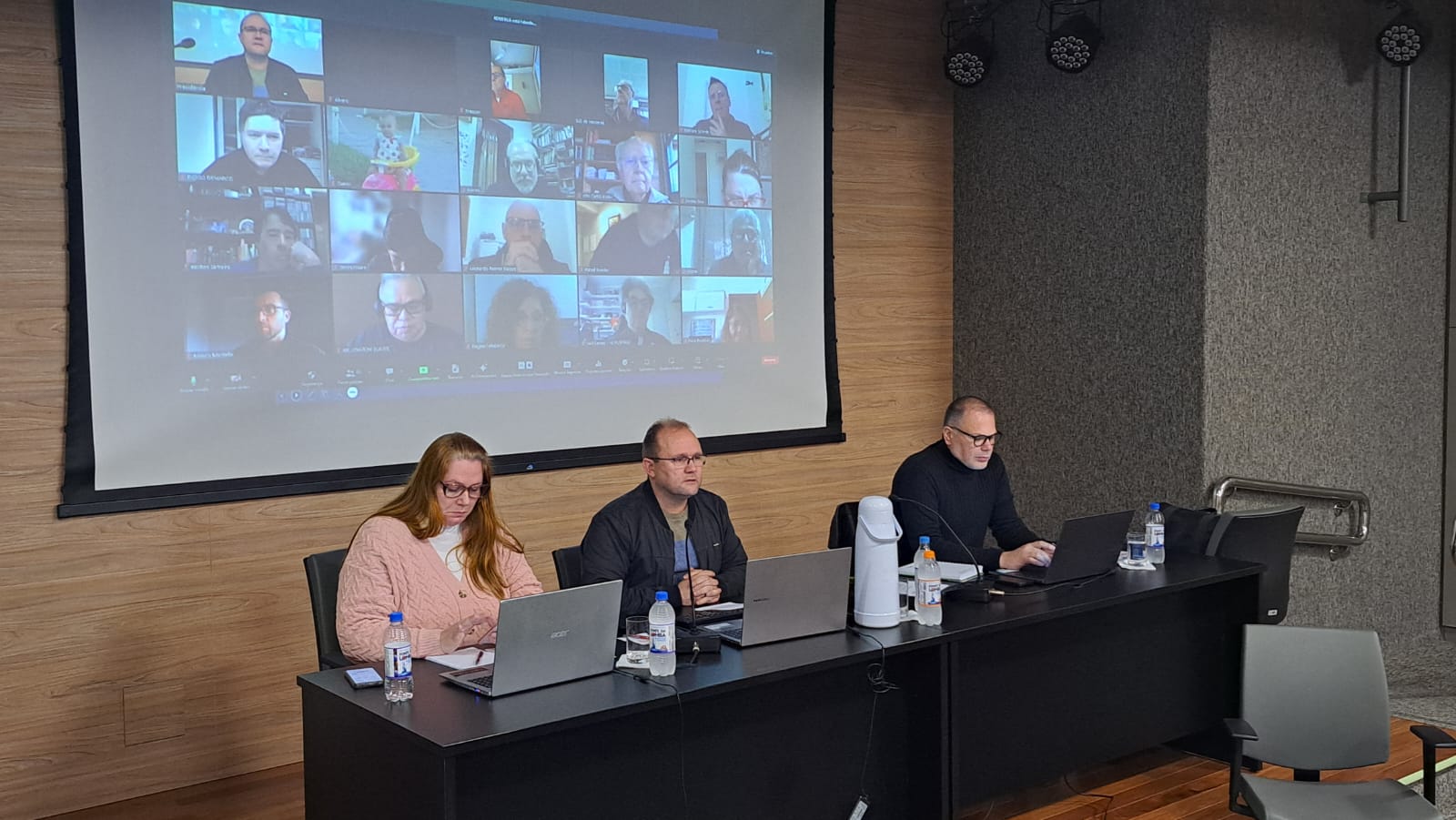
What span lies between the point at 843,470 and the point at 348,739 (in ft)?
11.0

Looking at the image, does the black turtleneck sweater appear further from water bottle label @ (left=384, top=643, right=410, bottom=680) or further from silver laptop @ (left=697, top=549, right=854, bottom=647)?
water bottle label @ (left=384, top=643, right=410, bottom=680)

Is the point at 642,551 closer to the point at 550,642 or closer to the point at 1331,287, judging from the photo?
the point at 550,642

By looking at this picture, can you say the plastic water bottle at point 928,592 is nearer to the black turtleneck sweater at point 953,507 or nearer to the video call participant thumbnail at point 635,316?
the black turtleneck sweater at point 953,507

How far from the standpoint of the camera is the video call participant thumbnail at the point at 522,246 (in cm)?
462

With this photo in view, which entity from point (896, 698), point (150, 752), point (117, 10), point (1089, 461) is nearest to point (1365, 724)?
point (896, 698)

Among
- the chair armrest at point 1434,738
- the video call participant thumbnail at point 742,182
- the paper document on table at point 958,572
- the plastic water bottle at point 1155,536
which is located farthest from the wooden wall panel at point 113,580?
the chair armrest at point 1434,738

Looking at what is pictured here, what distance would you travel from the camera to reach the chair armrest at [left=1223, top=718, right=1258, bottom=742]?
9.59 feet

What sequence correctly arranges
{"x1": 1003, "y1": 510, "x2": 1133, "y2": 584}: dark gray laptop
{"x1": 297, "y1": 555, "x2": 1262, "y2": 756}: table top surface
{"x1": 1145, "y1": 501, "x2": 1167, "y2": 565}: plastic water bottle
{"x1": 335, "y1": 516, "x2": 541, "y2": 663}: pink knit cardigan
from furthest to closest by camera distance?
{"x1": 1145, "y1": 501, "x2": 1167, "y2": 565}: plastic water bottle, {"x1": 1003, "y1": 510, "x2": 1133, "y2": 584}: dark gray laptop, {"x1": 335, "y1": 516, "x2": 541, "y2": 663}: pink knit cardigan, {"x1": 297, "y1": 555, "x2": 1262, "y2": 756}: table top surface

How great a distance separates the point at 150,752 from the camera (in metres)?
4.03

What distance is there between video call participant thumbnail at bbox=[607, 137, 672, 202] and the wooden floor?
2409mm

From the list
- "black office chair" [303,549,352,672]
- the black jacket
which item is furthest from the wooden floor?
the black jacket

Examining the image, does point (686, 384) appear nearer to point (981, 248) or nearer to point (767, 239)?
point (767, 239)

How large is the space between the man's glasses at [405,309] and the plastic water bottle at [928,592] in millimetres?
2067

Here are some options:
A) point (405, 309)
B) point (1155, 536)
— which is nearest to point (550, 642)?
point (405, 309)
